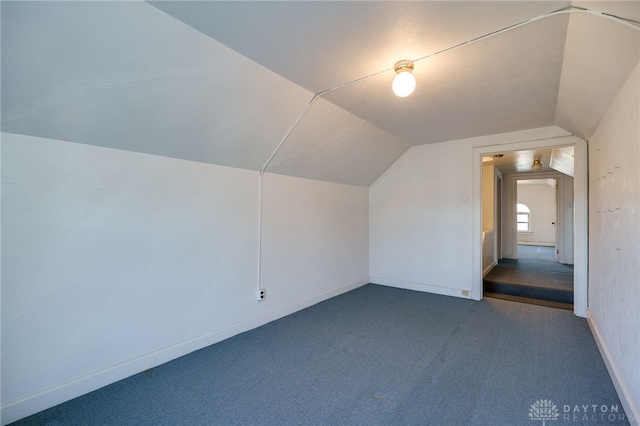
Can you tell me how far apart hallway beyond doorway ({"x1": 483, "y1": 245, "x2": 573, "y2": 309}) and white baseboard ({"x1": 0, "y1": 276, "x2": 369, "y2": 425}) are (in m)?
3.46

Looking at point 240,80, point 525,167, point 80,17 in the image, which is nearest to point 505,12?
point 240,80

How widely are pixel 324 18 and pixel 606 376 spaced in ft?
9.86

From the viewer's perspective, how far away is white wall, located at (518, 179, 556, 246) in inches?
384

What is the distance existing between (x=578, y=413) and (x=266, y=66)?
2.94 metres

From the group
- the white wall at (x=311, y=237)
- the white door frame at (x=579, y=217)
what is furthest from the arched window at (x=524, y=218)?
the white wall at (x=311, y=237)

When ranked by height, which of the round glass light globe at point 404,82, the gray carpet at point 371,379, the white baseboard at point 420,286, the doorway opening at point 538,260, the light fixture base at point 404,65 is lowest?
the gray carpet at point 371,379

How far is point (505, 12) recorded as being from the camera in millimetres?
1434

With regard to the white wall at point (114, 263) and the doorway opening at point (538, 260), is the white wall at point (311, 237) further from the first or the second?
the doorway opening at point (538, 260)

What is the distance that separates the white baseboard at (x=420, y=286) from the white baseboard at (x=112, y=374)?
6.95 ft

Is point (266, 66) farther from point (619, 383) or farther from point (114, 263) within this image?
point (619, 383)

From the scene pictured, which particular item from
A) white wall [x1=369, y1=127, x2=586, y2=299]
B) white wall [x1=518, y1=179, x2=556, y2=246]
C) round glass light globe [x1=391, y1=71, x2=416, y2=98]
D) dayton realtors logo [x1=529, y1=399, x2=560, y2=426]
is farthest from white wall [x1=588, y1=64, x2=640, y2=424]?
white wall [x1=518, y1=179, x2=556, y2=246]

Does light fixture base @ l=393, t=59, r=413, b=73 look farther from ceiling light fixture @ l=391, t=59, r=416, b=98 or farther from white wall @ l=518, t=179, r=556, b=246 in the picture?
white wall @ l=518, t=179, r=556, b=246

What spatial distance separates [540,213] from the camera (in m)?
9.99

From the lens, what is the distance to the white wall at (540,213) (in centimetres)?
976
